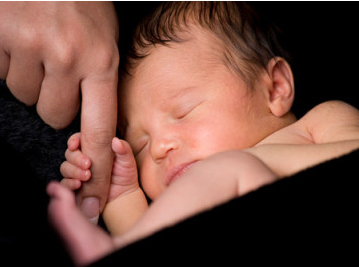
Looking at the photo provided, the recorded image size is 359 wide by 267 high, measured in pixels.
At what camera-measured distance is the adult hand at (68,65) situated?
87cm

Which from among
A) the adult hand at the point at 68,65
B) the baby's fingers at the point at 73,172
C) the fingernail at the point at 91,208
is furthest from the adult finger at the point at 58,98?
the fingernail at the point at 91,208

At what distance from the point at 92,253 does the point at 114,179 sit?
1.85 ft

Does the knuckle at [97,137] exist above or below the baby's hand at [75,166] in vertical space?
above

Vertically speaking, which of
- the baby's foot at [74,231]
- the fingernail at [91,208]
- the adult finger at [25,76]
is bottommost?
the fingernail at [91,208]

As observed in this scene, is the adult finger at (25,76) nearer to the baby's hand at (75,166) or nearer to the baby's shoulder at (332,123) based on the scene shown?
the baby's hand at (75,166)

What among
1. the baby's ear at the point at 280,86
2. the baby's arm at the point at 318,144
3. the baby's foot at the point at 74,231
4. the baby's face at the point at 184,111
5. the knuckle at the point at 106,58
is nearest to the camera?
the baby's foot at the point at 74,231

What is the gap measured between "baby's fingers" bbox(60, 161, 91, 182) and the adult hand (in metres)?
0.04

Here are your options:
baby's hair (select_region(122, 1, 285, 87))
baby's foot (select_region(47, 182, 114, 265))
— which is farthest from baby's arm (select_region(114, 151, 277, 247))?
baby's hair (select_region(122, 1, 285, 87))

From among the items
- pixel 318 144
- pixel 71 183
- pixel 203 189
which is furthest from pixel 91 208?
pixel 318 144

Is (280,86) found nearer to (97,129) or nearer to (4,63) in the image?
(97,129)

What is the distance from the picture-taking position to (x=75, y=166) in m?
0.96

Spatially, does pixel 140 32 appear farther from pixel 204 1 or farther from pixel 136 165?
pixel 136 165

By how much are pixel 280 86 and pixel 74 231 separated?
0.83 metres

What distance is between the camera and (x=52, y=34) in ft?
2.88
